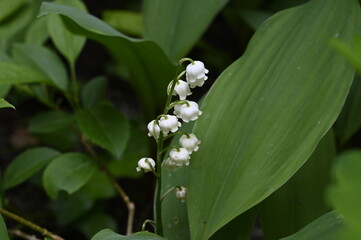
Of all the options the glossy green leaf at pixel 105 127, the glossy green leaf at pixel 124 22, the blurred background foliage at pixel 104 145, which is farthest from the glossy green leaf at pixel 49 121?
the glossy green leaf at pixel 124 22

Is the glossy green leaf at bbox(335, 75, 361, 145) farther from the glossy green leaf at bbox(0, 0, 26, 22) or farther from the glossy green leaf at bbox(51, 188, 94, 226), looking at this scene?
the glossy green leaf at bbox(0, 0, 26, 22)

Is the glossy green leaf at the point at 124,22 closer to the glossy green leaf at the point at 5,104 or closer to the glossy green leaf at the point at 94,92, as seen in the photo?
the glossy green leaf at the point at 94,92

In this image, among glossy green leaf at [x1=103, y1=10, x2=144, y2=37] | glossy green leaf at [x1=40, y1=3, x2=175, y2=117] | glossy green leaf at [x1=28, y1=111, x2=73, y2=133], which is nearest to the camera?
glossy green leaf at [x1=40, y1=3, x2=175, y2=117]

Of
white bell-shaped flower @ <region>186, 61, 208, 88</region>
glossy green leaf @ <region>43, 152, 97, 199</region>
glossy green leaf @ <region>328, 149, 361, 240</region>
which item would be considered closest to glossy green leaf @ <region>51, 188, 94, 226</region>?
glossy green leaf @ <region>43, 152, 97, 199</region>

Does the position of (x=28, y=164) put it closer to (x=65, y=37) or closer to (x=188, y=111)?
(x=65, y=37)

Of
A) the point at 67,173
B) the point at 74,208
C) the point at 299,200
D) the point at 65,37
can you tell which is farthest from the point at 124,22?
the point at 299,200
